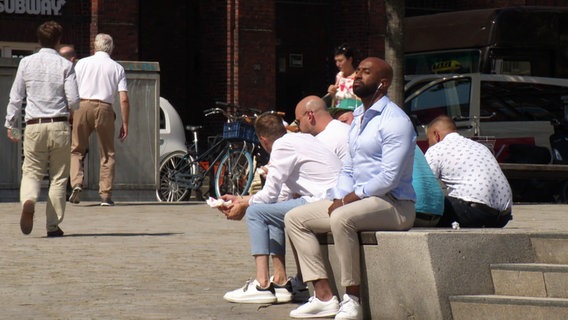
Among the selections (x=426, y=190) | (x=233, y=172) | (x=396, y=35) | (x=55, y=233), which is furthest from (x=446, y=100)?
(x=426, y=190)

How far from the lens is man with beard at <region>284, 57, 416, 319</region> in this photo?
7988 mm

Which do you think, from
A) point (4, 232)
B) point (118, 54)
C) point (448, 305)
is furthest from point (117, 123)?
point (448, 305)

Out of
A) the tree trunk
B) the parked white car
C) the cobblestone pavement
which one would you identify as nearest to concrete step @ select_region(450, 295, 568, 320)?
the cobblestone pavement

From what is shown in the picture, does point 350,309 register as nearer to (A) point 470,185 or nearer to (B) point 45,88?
(A) point 470,185

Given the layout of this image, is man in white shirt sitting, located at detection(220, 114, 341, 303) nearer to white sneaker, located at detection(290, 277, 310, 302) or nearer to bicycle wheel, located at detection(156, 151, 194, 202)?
white sneaker, located at detection(290, 277, 310, 302)

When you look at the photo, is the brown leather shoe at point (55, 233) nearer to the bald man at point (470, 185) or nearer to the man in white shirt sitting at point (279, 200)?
the man in white shirt sitting at point (279, 200)

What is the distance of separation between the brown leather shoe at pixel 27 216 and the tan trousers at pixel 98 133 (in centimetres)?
374

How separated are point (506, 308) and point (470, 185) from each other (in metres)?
2.07

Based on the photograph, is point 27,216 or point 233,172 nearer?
point 27,216

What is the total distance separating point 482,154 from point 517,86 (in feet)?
37.4

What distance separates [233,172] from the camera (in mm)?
18891

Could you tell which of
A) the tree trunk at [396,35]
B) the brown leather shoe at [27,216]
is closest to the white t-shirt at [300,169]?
the brown leather shoe at [27,216]

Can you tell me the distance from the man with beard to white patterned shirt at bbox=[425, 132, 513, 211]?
131 cm

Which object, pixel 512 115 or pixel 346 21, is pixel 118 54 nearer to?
pixel 346 21
